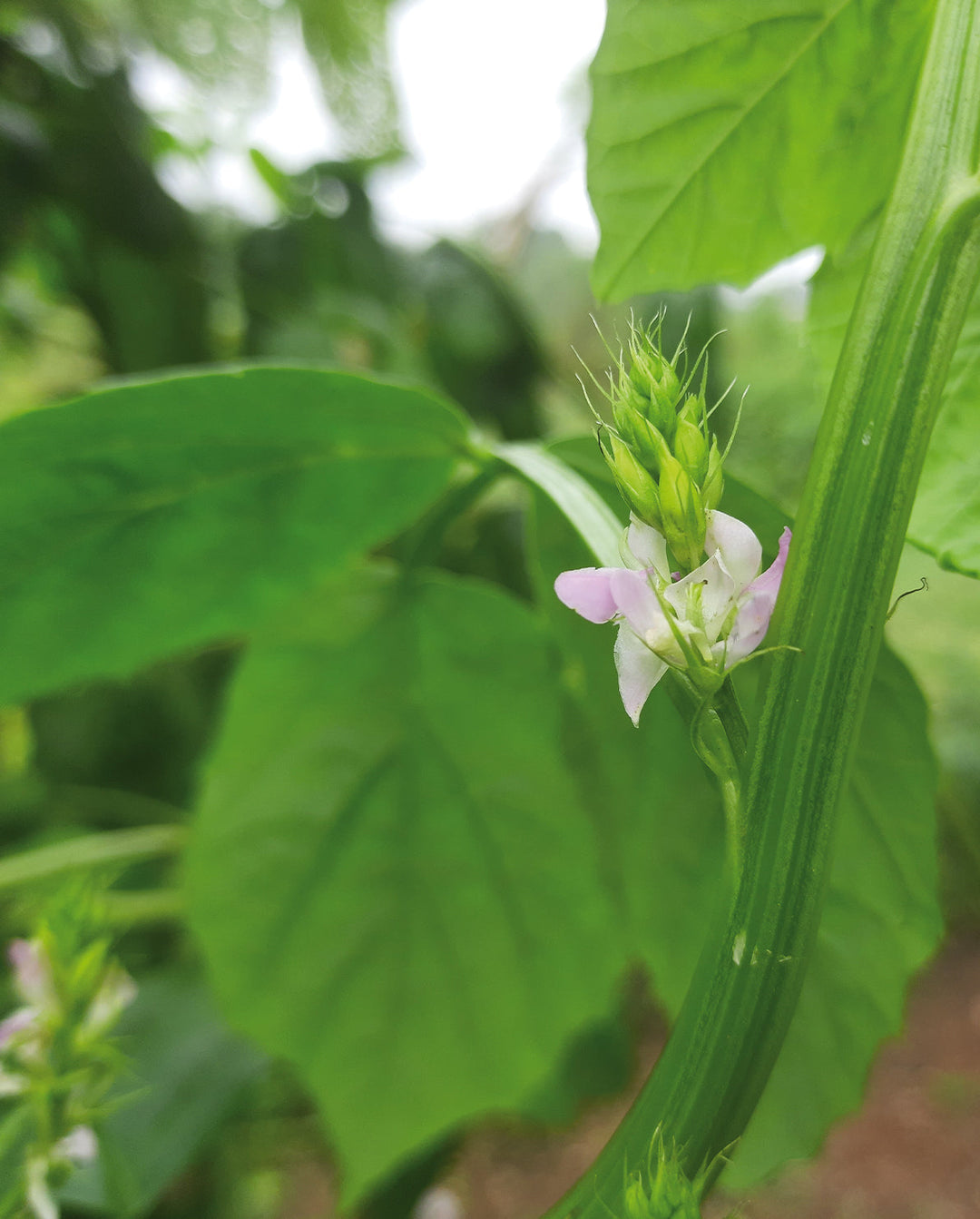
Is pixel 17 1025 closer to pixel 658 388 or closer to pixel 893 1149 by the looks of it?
pixel 658 388

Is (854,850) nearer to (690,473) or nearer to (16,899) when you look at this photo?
(690,473)

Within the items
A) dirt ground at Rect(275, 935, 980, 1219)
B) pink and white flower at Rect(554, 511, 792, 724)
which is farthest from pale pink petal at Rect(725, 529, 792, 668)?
dirt ground at Rect(275, 935, 980, 1219)

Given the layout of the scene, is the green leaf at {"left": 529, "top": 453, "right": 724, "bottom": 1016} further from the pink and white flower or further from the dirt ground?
the dirt ground

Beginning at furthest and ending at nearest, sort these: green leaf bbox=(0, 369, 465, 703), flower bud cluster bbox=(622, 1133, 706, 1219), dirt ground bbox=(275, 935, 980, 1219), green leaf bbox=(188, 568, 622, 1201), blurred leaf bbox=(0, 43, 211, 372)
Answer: dirt ground bbox=(275, 935, 980, 1219)
blurred leaf bbox=(0, 43, 211, 372)
green leaf bbox=(188, 568, 622, 1201)
green leaf bbox=(0, 369, 465, 703)
flower bud cluster bbox=(622, 1133, 706, 1219)

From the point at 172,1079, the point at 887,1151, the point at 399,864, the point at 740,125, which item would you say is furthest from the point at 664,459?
the point at 887,1151

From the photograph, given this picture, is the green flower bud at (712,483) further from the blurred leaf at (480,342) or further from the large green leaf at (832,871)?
the blurred leaf at (480,342)

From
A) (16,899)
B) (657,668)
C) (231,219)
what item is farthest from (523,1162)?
(657,668)

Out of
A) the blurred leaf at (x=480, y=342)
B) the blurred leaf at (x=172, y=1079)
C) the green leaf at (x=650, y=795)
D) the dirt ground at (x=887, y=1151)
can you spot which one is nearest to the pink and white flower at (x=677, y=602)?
the green leaf at (x=650, y=795)
